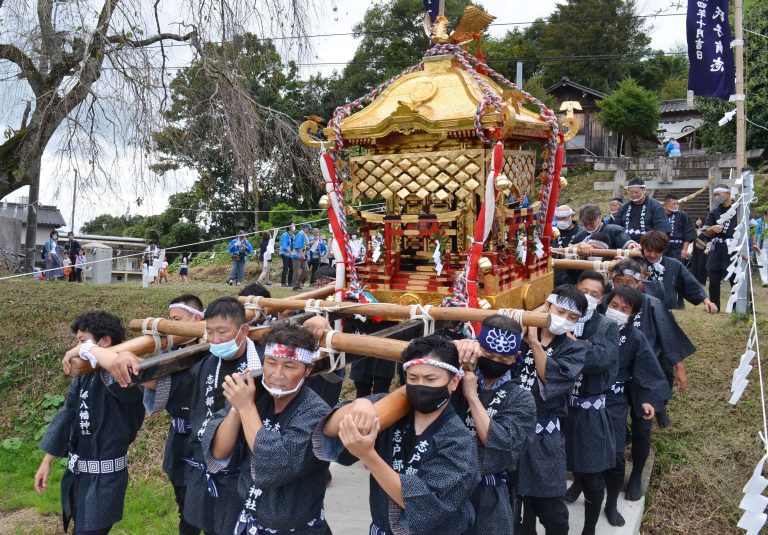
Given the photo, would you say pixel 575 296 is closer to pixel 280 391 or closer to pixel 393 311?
pixel 393 311

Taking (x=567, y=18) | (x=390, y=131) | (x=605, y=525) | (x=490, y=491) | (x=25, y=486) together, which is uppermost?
(x=567, y=18)

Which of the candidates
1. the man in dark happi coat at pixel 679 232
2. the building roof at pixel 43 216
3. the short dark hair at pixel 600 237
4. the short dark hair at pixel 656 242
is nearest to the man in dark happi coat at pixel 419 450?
the short dark hair at pixel 656 242

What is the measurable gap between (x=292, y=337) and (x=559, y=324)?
146 centimetres

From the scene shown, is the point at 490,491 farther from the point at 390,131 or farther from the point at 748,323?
the point at 748,323

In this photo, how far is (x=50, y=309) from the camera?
7.58 m

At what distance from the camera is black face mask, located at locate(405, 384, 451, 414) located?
2178 mm

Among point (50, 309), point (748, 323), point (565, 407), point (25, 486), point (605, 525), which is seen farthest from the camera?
point (50, 309)

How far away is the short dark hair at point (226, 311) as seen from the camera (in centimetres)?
283

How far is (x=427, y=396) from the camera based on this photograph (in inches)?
85.7

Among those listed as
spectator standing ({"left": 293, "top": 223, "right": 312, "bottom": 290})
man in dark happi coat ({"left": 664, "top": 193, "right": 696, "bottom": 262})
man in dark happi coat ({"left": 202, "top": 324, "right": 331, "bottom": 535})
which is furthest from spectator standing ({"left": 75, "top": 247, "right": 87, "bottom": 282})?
man in dark happi coat ({"left": 202, "top": 324, "right": 331, "bottom": 535})

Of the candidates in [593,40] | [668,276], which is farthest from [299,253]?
[593,40]

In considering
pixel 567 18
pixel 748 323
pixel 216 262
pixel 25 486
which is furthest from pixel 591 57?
pixel 25 486

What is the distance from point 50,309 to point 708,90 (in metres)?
8.55

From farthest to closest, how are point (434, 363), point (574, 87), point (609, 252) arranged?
point (574, 87) < point (609, 252) < point (434, 363)
